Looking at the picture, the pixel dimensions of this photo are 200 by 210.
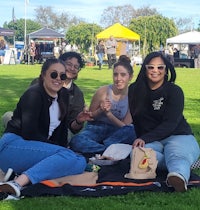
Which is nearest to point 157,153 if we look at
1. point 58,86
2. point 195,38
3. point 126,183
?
point 126,183

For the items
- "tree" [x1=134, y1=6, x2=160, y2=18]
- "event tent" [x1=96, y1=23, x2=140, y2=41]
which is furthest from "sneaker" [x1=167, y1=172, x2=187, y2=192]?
"tree" [x1=134, y1=6, x2=160, y2=18]

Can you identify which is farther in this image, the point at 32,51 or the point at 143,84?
the point at 32,51

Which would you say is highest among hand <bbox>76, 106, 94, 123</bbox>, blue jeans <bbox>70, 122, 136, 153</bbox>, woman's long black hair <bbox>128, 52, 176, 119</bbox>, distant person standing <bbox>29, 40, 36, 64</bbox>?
Result: distant person standing <bbox>29, 40, 36, 64</bbox>

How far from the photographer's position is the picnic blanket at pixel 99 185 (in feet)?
13.4

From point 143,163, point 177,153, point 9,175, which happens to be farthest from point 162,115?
point 9,175

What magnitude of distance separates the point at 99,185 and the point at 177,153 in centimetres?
82

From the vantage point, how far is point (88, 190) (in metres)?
4.16

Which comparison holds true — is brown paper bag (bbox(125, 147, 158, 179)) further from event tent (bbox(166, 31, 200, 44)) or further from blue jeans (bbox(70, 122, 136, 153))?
event tent (bbox(166, 31, 200, 44))

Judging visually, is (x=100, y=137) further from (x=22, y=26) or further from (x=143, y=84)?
(x=22, y=26)

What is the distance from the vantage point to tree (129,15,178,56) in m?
59.2

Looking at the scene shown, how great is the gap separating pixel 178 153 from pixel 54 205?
1366 millimetres

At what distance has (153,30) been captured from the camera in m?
59.8

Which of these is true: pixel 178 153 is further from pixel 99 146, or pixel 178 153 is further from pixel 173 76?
pixel 99 146

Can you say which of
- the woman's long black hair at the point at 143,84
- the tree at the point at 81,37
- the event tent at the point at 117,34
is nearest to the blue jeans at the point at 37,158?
the woman's long black hair at the point at 143,84
